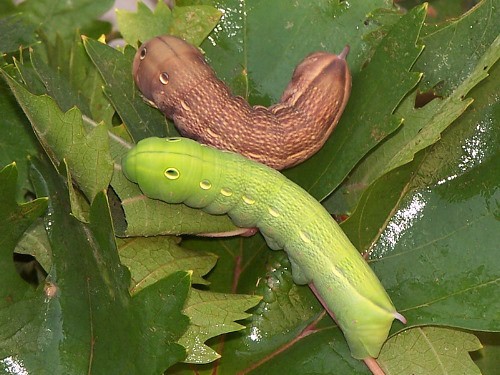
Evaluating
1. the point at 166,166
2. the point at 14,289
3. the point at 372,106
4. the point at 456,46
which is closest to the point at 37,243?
the point at 14,289

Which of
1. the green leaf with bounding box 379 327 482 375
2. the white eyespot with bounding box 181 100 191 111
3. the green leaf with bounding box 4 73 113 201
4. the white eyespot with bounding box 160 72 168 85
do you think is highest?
the white eyespot with bounding box 160 72 168 85

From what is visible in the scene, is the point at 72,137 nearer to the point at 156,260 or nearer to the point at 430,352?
the point at 156,260

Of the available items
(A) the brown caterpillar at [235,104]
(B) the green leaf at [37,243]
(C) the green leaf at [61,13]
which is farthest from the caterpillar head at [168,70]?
(C) the green leaf at [61,13]

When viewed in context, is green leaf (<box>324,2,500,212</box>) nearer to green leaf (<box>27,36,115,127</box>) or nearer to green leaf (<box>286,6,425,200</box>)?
green leaf (<box>286,6,425,200</box>)

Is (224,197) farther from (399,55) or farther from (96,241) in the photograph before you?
(399,55)

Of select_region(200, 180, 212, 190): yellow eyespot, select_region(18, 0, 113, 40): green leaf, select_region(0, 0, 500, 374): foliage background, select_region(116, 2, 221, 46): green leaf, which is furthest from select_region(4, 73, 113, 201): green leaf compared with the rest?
select_region(18, 0, 113, 40): green leaf

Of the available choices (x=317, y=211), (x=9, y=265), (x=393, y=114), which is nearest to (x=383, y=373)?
(x=317, y=211)
